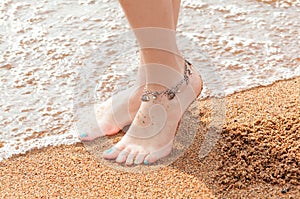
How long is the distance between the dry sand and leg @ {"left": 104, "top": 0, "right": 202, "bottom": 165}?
83 millimetres

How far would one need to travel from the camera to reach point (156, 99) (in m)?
2.07

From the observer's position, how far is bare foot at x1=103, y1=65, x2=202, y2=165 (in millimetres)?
2041

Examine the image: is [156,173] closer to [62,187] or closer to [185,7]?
[62,187]

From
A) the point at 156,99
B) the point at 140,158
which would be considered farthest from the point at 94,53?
the point at 140,158

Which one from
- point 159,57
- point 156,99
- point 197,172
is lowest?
point 197,172

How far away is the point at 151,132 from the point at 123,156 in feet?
0.44

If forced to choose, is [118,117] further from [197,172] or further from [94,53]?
[94,53]

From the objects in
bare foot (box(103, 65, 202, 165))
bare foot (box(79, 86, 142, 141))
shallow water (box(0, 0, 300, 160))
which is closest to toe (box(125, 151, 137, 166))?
bare foot (box(103, 65, 202, 165))

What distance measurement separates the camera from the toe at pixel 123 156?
203 cm

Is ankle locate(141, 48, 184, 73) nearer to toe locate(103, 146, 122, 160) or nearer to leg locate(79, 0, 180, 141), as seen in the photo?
leg locate(79, 0, 180, 141)

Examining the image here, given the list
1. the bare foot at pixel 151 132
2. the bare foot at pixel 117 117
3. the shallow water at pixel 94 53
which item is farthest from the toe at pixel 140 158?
the shallow water at pixel 94 53

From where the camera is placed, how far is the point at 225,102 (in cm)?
237

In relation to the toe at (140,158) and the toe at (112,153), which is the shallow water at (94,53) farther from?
the toe at (140,158)

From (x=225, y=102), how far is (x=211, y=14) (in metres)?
0.83
